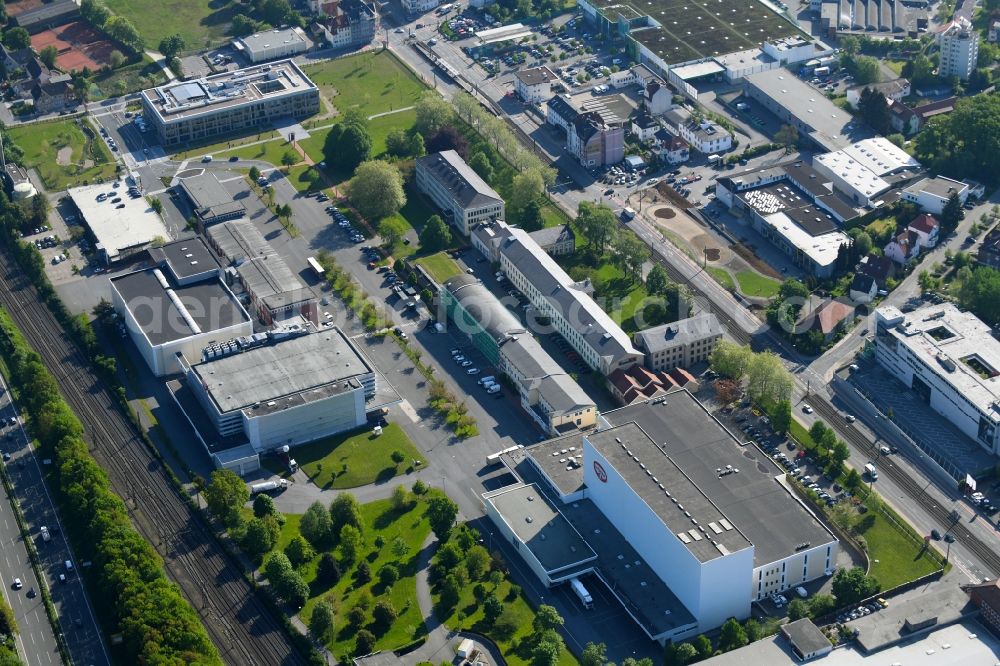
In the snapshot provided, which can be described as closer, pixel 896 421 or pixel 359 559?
pixel 359 559

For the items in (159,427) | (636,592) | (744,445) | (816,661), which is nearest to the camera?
(816,661)

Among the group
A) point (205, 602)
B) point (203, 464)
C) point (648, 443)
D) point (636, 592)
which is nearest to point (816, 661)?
point (636, 592)

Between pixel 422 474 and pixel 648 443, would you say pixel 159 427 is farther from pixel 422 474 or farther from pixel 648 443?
pixel 648 443

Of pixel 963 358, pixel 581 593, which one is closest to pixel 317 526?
pixel 581 593

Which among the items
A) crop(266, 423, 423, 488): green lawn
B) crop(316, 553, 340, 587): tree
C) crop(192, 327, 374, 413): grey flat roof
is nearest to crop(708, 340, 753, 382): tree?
crop(266, 423, 423, 488): green lawn

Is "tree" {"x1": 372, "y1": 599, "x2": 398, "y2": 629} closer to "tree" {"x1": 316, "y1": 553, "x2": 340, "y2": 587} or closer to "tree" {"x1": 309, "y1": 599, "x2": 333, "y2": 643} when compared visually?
"tree" {"x1": 309, "y1": 599, "x2": 333, "y2": 643}
